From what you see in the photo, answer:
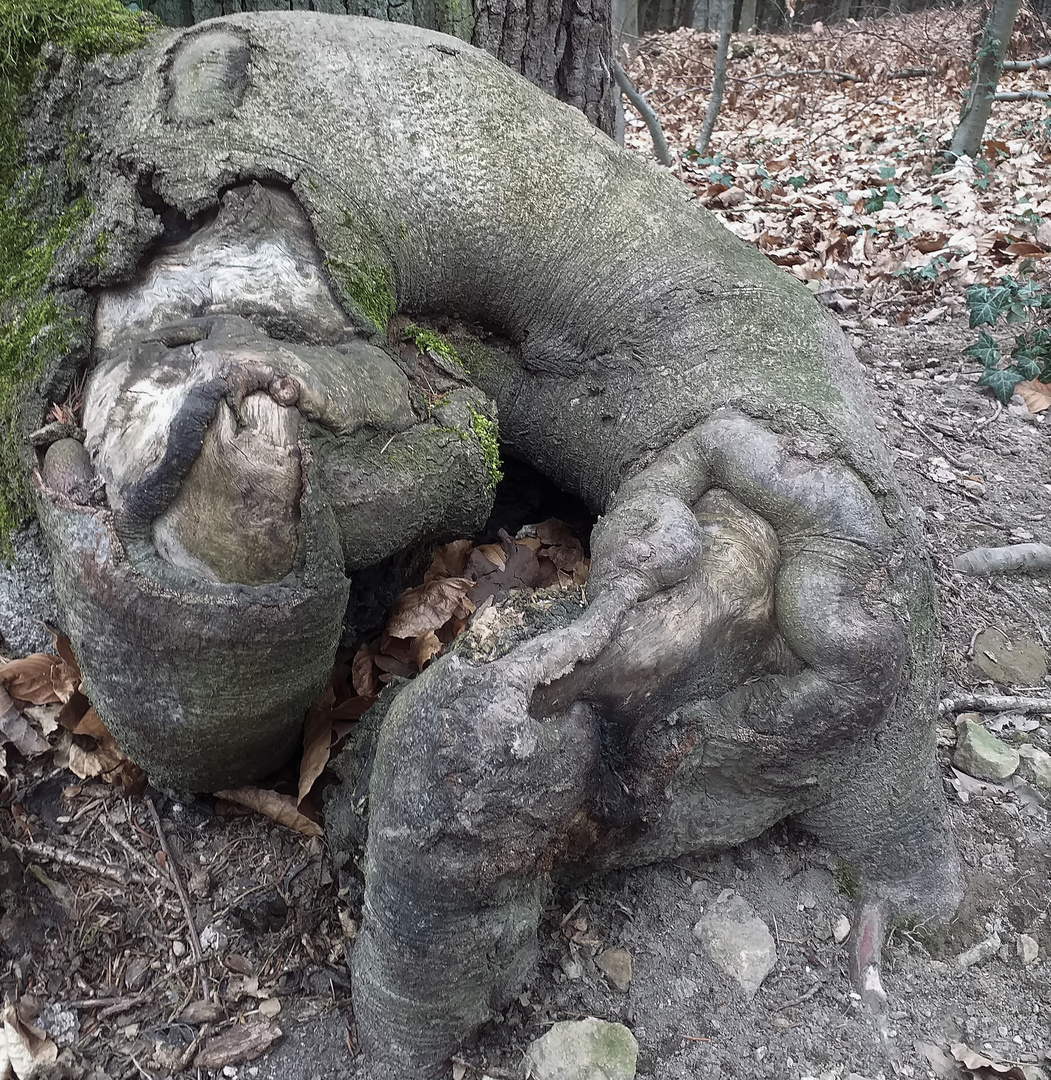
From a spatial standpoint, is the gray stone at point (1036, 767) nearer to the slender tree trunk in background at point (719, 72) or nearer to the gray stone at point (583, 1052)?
the gray stone at point (583, 1052)

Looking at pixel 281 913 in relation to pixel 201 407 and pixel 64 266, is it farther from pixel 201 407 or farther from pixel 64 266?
pixel 64 266

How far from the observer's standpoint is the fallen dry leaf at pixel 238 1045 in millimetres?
1662

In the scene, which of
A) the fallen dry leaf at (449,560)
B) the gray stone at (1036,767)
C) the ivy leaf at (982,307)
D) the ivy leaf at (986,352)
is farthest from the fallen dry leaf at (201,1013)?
the ivy leaf at (982,307)

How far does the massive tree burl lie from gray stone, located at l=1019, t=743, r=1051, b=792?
1.39ft

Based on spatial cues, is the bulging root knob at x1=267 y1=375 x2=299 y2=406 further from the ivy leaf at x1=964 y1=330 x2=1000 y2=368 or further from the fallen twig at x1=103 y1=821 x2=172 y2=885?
the ivy leaf at x1=964 y1=330 x2=1000 y2=368

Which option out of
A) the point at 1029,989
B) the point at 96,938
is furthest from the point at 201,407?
the point at 1029,989

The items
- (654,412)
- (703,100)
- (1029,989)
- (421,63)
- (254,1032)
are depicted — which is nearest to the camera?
(254,1032)

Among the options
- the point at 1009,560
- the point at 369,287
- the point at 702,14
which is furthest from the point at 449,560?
the point at 702,14

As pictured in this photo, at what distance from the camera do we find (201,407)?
1.55 meters

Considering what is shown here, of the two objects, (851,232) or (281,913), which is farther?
(851,232)

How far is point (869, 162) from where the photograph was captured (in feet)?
22.4

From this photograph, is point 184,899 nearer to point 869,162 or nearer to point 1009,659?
point 1009,659

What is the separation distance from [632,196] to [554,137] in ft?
0.89

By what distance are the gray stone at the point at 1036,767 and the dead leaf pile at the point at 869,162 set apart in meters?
2.68
